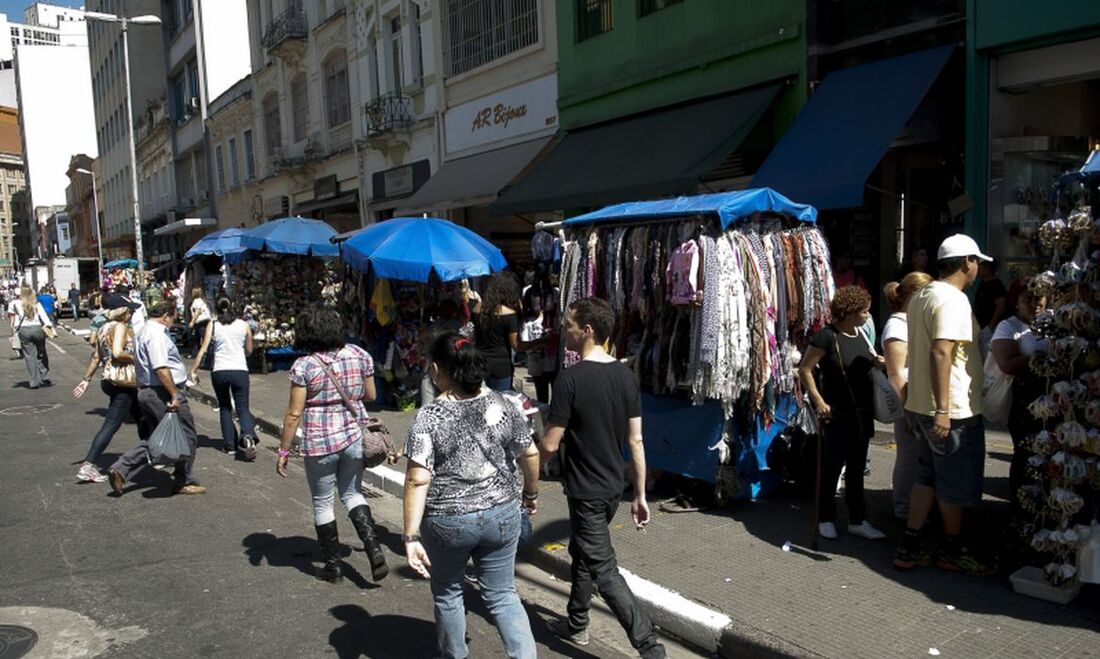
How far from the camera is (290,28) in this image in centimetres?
2303

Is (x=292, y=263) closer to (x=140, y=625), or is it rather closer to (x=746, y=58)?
(x=746, y=58)

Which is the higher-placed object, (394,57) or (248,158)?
(394,57)

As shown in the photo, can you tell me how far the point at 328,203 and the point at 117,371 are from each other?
52.6 feet

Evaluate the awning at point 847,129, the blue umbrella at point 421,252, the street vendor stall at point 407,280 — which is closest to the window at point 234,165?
the street vendor stall at point 407,280

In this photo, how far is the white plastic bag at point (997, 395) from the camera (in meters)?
4.85

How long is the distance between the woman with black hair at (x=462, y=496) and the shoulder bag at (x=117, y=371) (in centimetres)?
556

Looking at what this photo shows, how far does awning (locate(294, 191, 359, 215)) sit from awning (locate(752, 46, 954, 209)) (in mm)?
14368

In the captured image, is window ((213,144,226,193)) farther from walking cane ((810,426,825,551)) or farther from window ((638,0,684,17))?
walking cane ((810,426,825,551))

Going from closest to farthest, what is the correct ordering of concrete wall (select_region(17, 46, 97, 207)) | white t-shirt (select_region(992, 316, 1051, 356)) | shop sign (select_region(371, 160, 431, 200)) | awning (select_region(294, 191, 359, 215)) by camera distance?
white t-shirt (select_region(992, 316, 1051, 356))
shop sign (select_region(371, 160, 431, 200))
awning (select_region(294, 191, 359, 215))
concrete wall (select_region(17, 46, 97, 207))

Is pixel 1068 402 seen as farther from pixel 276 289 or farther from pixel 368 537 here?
pixel 276 289

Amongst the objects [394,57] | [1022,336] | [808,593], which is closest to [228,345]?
[808,593]

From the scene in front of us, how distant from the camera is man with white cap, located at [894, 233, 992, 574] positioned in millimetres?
4520

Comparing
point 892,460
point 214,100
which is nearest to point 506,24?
point 892,460

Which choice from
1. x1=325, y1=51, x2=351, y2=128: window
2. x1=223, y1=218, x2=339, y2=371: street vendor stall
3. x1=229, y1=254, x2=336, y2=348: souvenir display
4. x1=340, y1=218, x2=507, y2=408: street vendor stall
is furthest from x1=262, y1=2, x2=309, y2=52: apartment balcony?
x1=340, y1=218, x2=507, y2=408: street vendor stall
